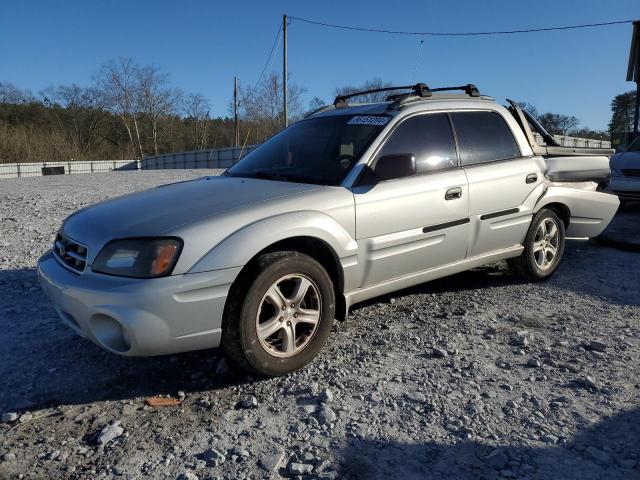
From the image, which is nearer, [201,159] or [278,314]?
[278,314]

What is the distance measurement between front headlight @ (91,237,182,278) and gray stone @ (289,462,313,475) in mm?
1165

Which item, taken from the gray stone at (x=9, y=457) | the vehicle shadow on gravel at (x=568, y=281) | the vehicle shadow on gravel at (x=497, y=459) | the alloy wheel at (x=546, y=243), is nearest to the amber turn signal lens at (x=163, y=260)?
the gray stone at (x=9, y=457)

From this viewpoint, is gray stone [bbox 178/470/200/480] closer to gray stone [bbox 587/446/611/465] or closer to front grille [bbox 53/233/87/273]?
front grille [bbox 53/233/87/273]

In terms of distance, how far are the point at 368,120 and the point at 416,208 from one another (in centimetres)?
79

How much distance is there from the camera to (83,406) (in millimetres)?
2914

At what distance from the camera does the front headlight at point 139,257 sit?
2.82m

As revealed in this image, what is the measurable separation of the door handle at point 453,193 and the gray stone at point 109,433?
8.81 feet

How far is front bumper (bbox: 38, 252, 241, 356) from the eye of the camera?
2750 millimetres

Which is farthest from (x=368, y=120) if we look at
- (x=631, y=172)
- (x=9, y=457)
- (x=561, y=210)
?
(x=631, y=172)

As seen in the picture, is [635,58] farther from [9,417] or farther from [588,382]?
[9,417]

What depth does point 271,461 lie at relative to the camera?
7.86ft

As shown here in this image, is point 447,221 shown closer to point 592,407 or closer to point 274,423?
point 592,407

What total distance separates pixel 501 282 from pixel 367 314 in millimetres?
1607

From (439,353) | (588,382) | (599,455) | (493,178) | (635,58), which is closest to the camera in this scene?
(599,455)
